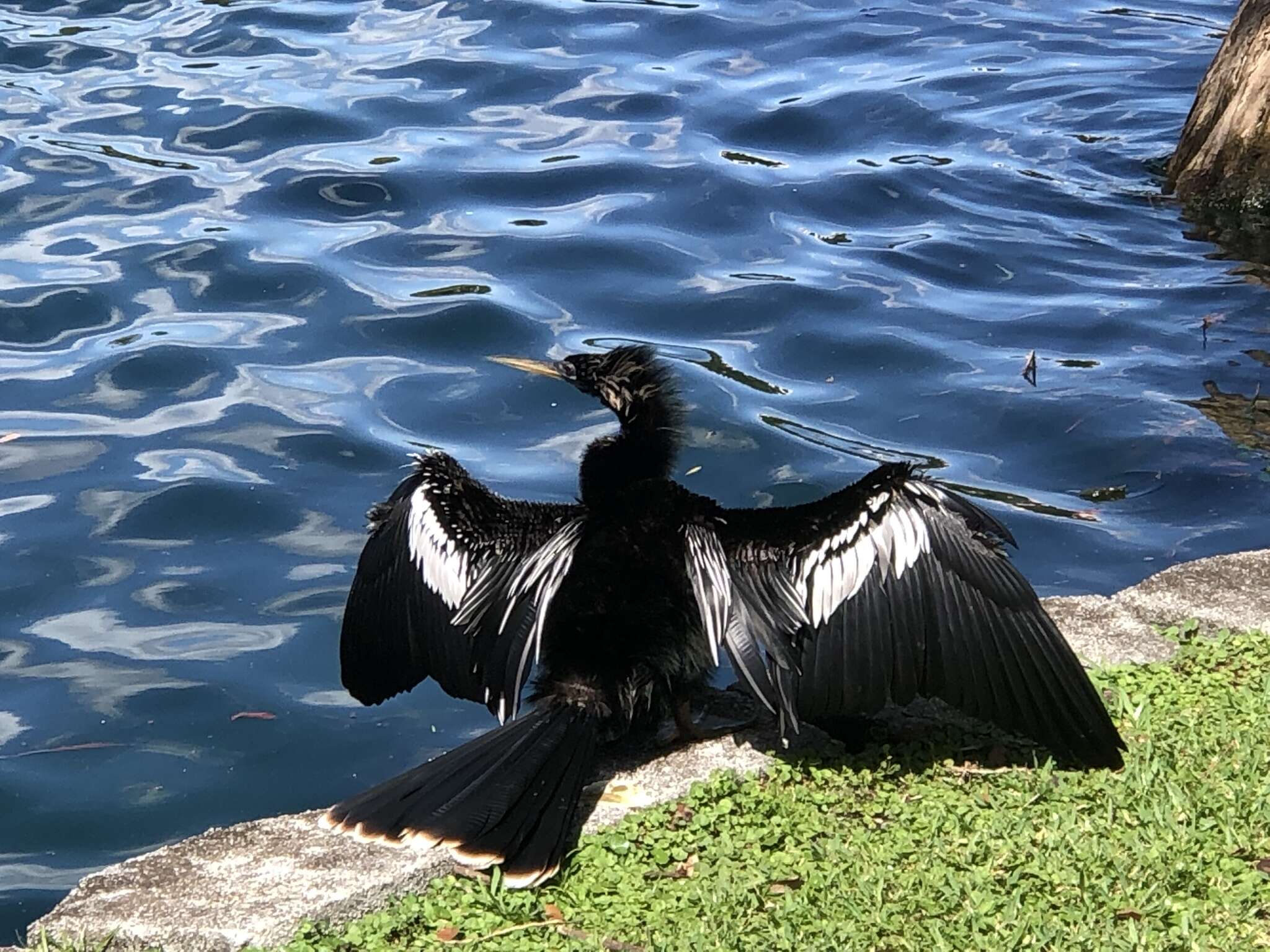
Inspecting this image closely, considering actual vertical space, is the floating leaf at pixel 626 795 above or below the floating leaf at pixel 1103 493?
above

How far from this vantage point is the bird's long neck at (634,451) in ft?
14.0

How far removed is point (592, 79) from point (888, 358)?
4065 mm

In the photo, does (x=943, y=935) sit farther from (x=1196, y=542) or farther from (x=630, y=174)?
(x=630, y=174)

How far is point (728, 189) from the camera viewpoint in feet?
29.9

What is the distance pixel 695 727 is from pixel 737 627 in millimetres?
397

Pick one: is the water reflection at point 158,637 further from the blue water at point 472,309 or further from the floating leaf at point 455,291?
the floating leaf at point 455,291

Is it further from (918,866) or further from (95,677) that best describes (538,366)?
(918,866)

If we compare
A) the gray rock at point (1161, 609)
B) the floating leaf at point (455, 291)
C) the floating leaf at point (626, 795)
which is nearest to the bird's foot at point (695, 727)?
the floating leaf at point (626, 795)

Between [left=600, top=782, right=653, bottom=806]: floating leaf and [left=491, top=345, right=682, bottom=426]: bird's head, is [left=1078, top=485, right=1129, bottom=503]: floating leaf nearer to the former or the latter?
[left=491, top=345, right=682, bottom=426]: bird's head

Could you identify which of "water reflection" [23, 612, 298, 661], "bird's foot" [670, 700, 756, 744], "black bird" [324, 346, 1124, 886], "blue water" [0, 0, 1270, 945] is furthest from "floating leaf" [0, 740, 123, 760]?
"bird's foot" [670, 700, 756, 744]

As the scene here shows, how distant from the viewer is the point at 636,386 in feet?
14.1

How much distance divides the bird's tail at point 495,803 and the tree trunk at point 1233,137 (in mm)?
5965

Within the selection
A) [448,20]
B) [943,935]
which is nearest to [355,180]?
[448,20]

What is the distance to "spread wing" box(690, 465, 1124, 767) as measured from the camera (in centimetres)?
379
